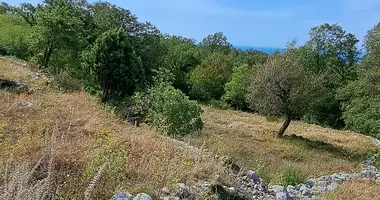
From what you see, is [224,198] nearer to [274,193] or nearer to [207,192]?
[207,192]

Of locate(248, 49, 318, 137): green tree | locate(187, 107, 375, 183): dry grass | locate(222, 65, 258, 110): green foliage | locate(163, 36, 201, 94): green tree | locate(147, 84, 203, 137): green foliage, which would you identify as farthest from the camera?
locate(163, 36, 201, 94): green tree

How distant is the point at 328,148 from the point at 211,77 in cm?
2424

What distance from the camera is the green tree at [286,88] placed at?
17.1m

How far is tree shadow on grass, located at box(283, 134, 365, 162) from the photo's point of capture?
15365 millimetres

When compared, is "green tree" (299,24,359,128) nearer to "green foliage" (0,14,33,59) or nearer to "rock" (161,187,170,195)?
"green foliage" (0,14,33,59)

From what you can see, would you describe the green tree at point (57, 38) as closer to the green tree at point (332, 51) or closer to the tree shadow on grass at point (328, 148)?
the tree shadow on grass at point (328, 148)

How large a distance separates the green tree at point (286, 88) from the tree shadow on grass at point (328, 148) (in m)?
1.20

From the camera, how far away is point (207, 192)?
3.48m

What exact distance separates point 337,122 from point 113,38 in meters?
22.4

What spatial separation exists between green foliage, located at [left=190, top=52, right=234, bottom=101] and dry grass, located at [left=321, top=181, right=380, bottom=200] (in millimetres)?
32724

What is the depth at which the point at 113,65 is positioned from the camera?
59.5 feet

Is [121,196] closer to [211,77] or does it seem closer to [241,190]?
[241,190]

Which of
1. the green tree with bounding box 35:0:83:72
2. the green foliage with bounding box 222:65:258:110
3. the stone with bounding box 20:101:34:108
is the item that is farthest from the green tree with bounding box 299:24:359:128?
the stone with bounding box 20:101:34:108

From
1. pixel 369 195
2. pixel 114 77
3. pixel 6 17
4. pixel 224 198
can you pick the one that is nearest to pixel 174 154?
pixel 224 198
